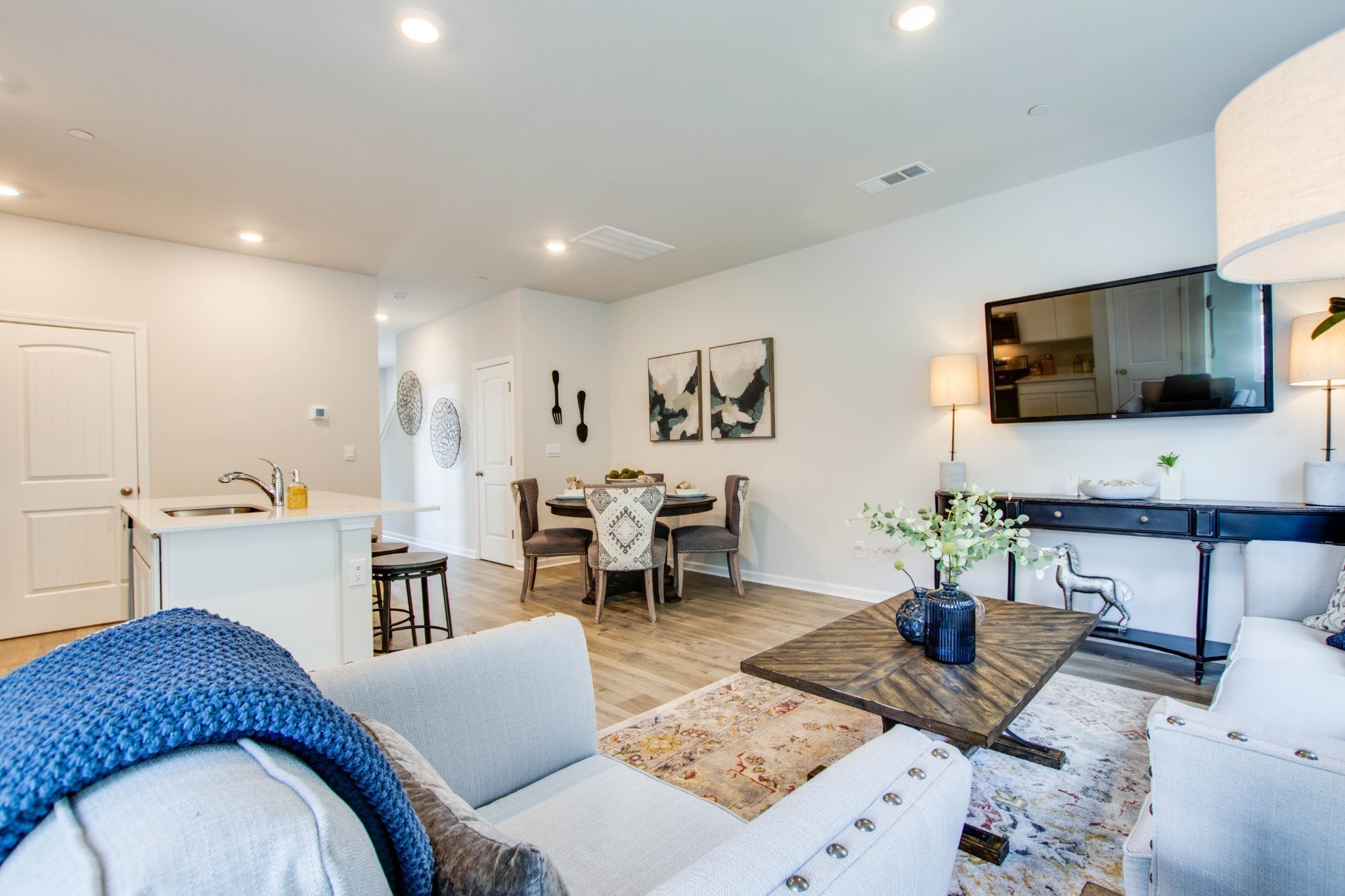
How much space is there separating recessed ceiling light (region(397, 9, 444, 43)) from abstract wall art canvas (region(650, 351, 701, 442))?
3.53 metres

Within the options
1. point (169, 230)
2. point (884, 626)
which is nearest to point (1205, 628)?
point (884, 626)

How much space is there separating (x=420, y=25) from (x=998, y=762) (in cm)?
332

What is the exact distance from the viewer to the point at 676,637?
3.68 metres

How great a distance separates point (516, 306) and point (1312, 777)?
5785mm

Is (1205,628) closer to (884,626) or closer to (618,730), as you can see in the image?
(884,626)

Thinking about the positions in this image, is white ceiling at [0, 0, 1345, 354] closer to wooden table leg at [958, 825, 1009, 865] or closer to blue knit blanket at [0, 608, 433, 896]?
blue knit blanket at [0, 608, 433, 896]

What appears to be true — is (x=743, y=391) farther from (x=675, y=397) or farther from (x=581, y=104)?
(x=581, y=104)

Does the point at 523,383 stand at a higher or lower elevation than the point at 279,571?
higher

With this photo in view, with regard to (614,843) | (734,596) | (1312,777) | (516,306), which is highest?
(516,306)

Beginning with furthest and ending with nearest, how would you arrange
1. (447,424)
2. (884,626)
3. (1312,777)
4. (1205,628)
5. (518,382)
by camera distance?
(447,424)
(518,382)
(1205,628)
(884,626)
(1312,777)

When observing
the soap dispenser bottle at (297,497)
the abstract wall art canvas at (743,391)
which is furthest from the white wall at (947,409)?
the soap dispenser bottle at (297,497)

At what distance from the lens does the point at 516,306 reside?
5855 millimetres

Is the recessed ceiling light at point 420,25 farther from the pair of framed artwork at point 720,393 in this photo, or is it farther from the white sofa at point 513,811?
the pair of framed artwork at point 720,393

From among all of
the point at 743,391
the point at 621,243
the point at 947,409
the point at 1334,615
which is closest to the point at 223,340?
the point at 621,243
